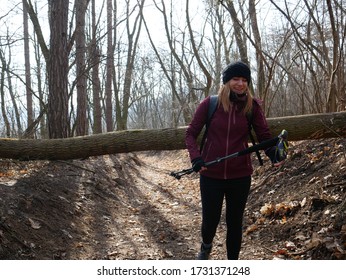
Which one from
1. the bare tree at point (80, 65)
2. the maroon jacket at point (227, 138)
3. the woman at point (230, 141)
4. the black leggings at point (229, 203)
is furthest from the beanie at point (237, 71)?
the bare tree at point (80, 65)

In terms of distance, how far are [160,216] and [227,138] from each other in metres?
2.95

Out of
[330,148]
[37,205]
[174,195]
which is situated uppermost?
[330,148]

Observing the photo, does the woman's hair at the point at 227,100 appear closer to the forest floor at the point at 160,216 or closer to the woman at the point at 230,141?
the woman at the point at 230,141

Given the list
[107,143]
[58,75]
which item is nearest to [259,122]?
[107,143]

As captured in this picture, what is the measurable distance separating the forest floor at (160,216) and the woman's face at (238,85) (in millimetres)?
1737

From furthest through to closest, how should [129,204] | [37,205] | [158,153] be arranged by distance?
[158,153] → [129,204] → [37,205]

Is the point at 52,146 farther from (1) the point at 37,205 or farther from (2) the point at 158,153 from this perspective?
(2) the point at 158,153

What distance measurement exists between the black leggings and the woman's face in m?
0.85

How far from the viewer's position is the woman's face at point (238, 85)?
2830 millimetres

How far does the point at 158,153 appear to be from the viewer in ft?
54.1

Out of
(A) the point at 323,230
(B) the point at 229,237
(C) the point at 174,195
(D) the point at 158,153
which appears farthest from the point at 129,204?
(D) the point at 158,153

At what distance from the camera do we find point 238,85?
2834 mm

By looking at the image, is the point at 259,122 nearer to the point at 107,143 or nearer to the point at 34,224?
the point at 34,224
